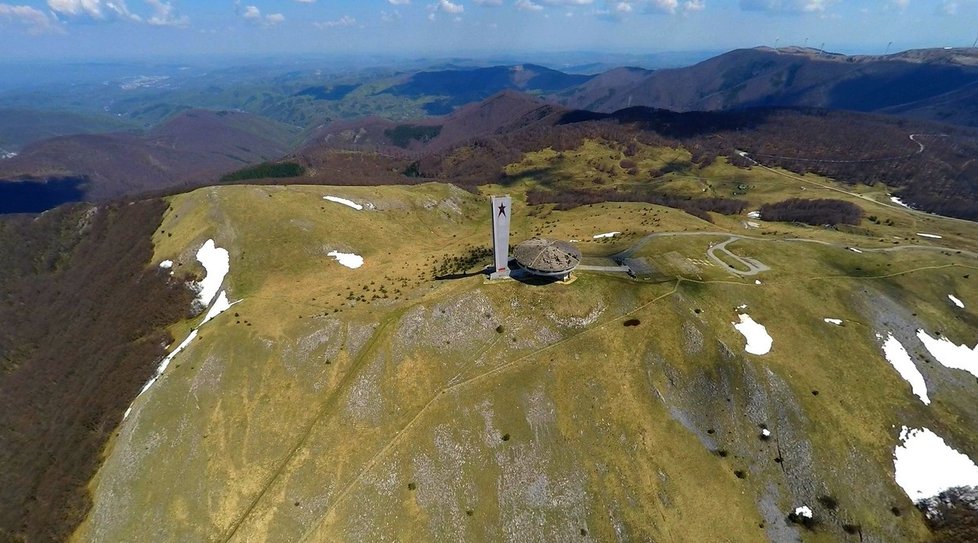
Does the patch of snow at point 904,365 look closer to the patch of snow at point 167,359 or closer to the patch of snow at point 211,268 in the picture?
the patch of snow at point 167,359

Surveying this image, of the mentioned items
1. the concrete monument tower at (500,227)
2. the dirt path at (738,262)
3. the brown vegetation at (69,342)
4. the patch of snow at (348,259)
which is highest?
the concrete monument tower at (500,227)

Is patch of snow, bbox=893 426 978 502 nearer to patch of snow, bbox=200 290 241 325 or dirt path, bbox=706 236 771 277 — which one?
dirt path, bbox=706 236 771 277

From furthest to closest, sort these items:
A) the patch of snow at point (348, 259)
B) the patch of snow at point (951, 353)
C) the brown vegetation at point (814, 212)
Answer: the brown vegetation at point (814, 212), the patch of snow at point (348, 259), the patch of snow at point (951, 353)

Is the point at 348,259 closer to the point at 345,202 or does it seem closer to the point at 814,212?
the point at 345,202

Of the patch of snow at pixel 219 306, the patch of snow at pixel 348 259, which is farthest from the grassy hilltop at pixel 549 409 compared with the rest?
the patch of snow at pixel 348 259

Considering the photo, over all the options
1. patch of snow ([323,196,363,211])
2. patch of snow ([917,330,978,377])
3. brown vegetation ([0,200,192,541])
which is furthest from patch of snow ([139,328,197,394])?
patch of snow ([917,330,978,377])

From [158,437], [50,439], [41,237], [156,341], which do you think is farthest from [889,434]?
[41,237]

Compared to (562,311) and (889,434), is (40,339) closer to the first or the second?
(562,311)
